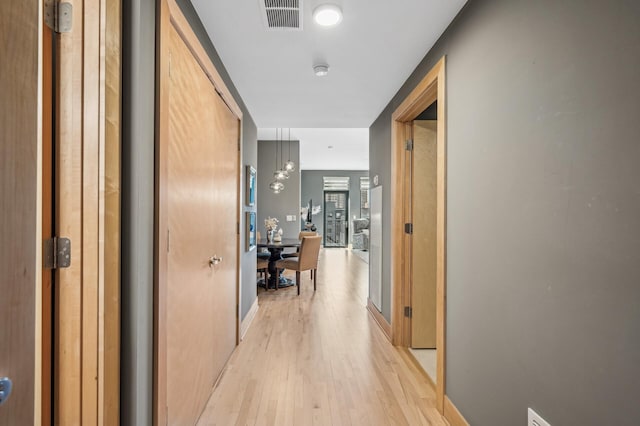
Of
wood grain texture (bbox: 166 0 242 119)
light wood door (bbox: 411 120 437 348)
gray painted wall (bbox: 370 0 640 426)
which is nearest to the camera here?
gray painted wall (bbox: 370 0 640 426)

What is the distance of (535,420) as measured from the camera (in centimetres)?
123

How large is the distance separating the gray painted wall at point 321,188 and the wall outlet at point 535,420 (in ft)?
34.4

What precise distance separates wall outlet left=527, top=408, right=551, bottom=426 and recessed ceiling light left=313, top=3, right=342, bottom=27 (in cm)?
205

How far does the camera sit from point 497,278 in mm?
1503

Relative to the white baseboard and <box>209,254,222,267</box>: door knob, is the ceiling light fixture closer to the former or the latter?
the white baseboard

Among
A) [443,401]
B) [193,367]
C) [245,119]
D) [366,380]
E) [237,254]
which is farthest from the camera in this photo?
[245,119]

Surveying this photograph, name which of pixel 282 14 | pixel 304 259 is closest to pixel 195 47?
pixel 282 14

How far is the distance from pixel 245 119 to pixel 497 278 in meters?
2.90

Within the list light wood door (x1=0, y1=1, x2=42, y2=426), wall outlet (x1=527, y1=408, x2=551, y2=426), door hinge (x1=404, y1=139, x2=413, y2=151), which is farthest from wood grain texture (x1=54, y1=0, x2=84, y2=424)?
door hinge (x1=404, y1=139, x2=413, y2=151)

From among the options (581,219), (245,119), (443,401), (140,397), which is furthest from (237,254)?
(581,219)

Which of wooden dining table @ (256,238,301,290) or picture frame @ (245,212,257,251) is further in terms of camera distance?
wooden dining table @ (256,238,301,290)

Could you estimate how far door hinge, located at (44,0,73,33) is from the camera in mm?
963

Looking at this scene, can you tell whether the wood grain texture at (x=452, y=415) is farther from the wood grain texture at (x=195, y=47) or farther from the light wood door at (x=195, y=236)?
the wood grain texture at (x=195, y=47)

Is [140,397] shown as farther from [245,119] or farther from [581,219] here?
[245,119]
